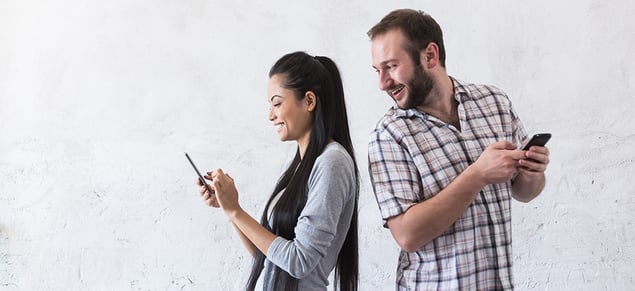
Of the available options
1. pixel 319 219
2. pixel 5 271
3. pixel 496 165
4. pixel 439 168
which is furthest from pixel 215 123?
pixel 496 165

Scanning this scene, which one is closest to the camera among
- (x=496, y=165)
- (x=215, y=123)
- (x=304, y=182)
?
(x=496, y=165)

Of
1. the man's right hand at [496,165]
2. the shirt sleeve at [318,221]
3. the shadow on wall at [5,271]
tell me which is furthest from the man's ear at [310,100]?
the shadow on wall at [5,271]

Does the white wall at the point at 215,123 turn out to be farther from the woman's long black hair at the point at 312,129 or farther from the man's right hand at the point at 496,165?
the man's right hand at the point at 496,165

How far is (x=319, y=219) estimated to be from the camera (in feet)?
4.49

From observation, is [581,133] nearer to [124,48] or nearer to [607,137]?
[607,137]

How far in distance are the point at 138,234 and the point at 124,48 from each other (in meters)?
0.75

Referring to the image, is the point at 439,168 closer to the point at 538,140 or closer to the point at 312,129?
the point at 538,140

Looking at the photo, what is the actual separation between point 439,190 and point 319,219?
0.83ft

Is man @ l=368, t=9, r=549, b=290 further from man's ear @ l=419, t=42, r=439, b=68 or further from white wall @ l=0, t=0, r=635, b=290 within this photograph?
white wall @ l=0, t=0, r=635, b=290

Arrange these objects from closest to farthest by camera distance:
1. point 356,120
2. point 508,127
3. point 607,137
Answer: point 508,127
point 607,137
point 356,120

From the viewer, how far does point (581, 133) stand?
2.15 metres

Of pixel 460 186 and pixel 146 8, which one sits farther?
pixel 146 8

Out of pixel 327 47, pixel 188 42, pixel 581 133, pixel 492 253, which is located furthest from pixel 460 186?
pixel 188 42

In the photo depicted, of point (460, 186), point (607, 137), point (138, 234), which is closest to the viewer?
point (460, 186)
